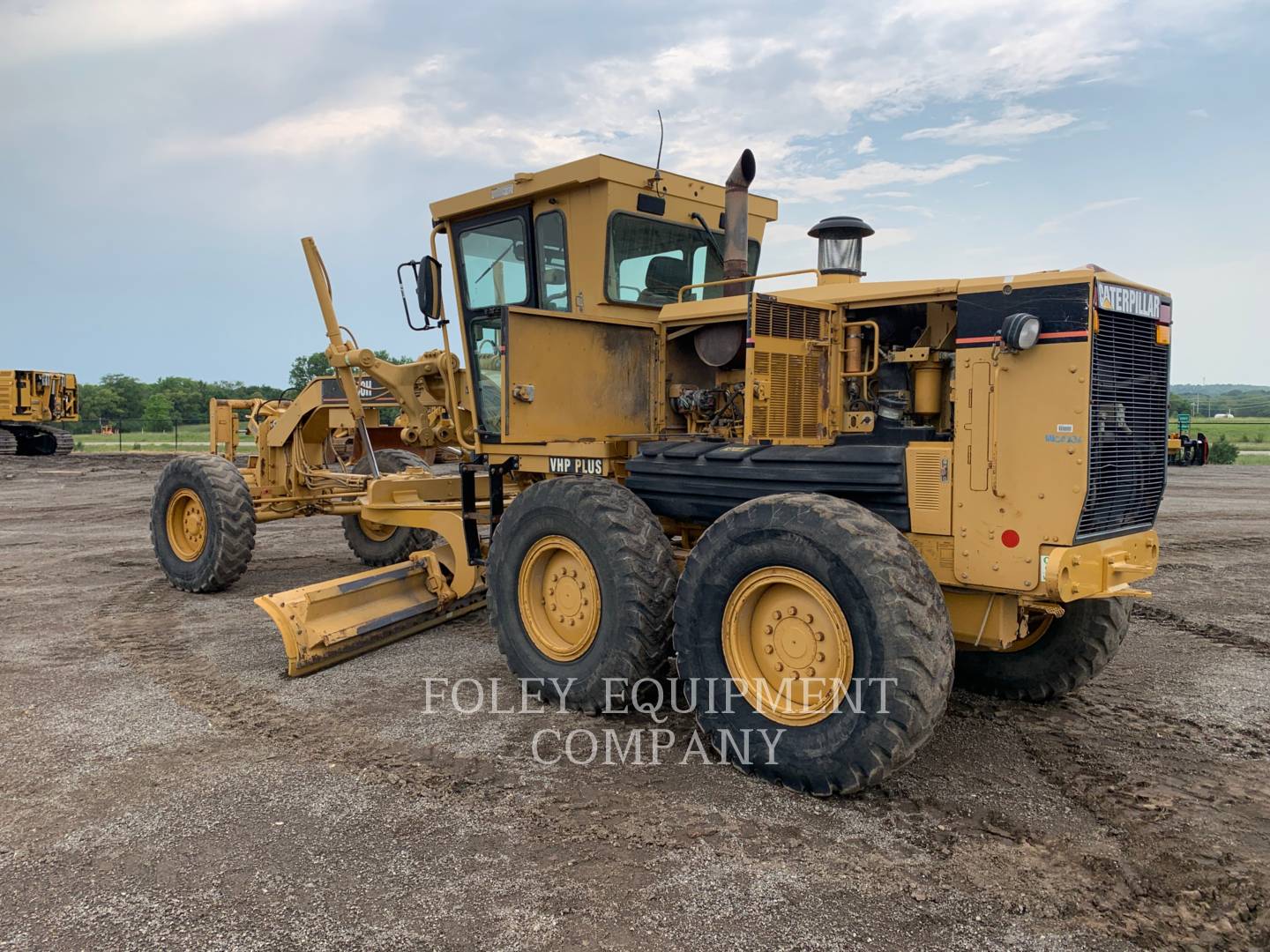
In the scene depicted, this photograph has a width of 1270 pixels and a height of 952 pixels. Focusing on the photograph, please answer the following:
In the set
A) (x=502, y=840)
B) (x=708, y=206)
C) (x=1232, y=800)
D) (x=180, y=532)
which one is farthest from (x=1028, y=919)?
(x=180, y=532)

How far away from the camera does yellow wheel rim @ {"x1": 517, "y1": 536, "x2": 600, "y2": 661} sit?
17.5ft

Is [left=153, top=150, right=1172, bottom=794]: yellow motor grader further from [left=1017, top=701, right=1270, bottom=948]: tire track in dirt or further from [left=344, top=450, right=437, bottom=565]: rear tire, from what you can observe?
[left=344, top=450, right=437, bottom=565]: rear tire

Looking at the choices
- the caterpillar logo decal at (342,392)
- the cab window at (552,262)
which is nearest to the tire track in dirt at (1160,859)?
the cab window at (552,262)

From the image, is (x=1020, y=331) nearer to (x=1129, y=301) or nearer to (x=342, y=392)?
(x=1129, y=301)

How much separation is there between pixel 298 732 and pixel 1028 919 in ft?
12.0

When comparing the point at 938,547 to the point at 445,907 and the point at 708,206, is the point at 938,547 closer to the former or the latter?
the point at 445,907

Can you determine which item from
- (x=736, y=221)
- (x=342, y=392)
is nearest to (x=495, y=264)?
(x=736, y=221)

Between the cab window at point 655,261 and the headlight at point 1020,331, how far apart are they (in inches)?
108

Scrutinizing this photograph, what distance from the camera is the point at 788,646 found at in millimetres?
4316

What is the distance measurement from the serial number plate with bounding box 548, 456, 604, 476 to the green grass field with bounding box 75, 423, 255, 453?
3284 centimetres

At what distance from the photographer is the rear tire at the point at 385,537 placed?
389 inches

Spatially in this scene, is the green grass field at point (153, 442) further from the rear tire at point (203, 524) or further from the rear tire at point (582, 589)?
the rear tire at point (582, 589)

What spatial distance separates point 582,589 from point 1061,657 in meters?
2.72

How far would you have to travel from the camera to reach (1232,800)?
13.6 feet
